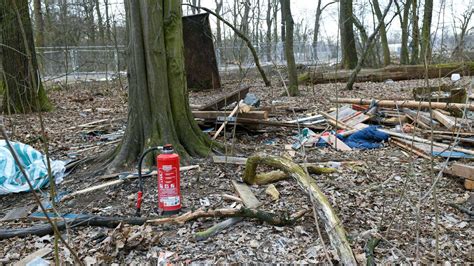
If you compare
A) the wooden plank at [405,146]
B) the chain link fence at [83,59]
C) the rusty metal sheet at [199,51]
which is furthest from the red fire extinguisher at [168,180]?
the chain link fence at [83,59]

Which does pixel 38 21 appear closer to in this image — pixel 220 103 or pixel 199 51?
pixel 199 51

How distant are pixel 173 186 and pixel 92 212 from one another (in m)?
0.89

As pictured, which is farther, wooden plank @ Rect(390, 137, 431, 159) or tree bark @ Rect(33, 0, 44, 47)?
tree bark @ Rect(33, 0, 44, 47)

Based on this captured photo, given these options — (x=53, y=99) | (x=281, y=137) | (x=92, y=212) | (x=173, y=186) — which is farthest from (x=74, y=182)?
(x=53, y=99)

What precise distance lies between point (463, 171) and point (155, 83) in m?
3.43

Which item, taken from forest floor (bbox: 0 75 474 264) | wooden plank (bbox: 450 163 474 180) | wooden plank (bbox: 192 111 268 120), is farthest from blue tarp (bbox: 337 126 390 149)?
wooden plank (bbox: 450 163 474 180)

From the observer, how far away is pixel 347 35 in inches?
608

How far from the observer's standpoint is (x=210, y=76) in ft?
42.8

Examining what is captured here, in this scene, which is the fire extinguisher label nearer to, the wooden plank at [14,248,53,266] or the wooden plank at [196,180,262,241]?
the wooden plank at [196,180,262,241]

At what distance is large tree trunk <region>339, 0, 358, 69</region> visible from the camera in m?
A: 15.0

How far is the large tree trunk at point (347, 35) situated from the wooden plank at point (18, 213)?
13.1m

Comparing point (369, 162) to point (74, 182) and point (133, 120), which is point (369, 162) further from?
point (74, 182)

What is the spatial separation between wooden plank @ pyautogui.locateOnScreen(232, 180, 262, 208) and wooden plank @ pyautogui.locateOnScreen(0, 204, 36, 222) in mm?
1983

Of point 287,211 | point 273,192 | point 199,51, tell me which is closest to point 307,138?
point 273,192
